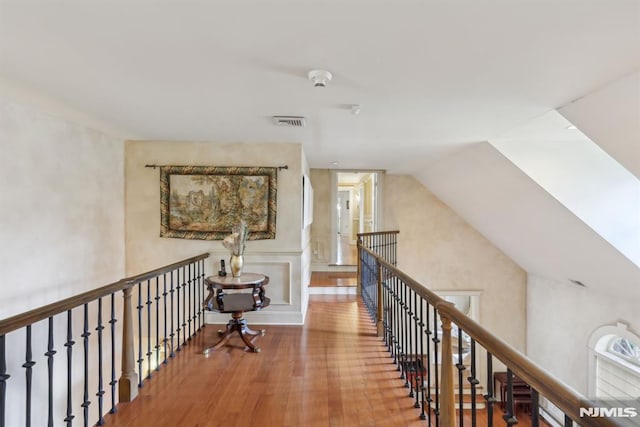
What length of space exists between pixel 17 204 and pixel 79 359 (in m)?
1.62

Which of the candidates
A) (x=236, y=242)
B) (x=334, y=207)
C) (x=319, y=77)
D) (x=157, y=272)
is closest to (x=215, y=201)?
(x=236, y=242)

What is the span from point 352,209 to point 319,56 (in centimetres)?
1110

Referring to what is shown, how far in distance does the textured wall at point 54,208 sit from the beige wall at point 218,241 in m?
0.19

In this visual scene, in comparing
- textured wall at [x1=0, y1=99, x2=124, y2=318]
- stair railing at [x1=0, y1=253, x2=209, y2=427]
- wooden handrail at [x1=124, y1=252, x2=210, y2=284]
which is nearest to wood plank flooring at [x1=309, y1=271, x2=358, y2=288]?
wooden handrail at [x1=124, y1=252, x2=210, y2=284]

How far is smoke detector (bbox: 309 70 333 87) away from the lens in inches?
83.0

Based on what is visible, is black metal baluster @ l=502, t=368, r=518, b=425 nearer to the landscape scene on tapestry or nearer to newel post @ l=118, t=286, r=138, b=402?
newel post @ l=118, t=286, r=138, b=402

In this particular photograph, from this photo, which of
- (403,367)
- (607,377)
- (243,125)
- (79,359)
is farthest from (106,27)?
(607,377)

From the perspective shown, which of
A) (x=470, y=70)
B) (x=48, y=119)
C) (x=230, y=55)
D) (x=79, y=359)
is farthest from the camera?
(x=79, y=359)

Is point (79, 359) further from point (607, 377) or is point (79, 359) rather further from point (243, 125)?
point (607, 377)

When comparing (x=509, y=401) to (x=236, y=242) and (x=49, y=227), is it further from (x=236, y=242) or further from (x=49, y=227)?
(x=49, y=227)

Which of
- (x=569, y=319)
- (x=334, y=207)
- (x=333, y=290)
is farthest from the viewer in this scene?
(x=334, y=207)

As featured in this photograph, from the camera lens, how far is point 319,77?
2139mm

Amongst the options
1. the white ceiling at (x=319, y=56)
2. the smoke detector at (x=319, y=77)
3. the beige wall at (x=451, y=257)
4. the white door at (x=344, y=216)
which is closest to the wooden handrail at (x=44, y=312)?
the white ceiling at (x=319, y=56)

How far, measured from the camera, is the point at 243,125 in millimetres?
3453
